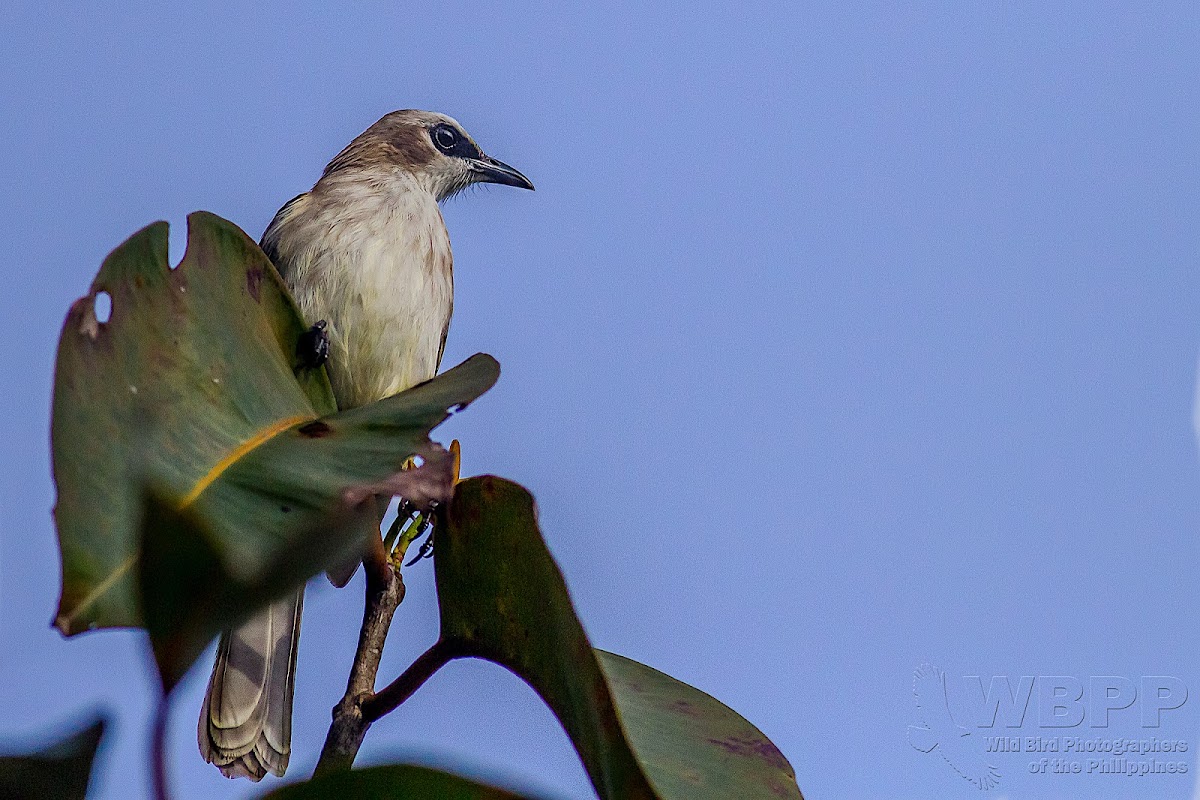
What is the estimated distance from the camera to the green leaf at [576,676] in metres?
1.27

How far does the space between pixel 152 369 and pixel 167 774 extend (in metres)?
0.83

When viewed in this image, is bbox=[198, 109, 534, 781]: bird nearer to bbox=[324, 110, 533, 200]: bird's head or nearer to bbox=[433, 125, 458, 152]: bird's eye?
bbox=[324, 110, 533, 200]: bird's head

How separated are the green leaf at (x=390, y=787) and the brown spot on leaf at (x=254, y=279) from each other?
116 centimetres

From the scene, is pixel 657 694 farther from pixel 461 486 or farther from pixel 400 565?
pixel 400 565

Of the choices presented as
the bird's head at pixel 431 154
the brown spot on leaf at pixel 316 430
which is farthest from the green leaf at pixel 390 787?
the bird's head at pixel 431 154

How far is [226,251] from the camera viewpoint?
6.17 ft

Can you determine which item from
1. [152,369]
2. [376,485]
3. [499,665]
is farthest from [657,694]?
[152,369]

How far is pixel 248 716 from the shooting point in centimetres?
271

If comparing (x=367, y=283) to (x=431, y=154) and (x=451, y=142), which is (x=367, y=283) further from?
(x=451, y=142)

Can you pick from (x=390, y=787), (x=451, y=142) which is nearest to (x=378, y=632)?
(x=390, y=787)

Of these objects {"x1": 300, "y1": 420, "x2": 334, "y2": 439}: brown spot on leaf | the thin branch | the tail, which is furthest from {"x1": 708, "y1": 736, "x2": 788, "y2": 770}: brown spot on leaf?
the tail

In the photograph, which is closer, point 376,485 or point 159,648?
point 159,648

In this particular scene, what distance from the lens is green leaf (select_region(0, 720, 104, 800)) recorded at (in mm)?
829

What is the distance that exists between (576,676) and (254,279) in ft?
3.03
